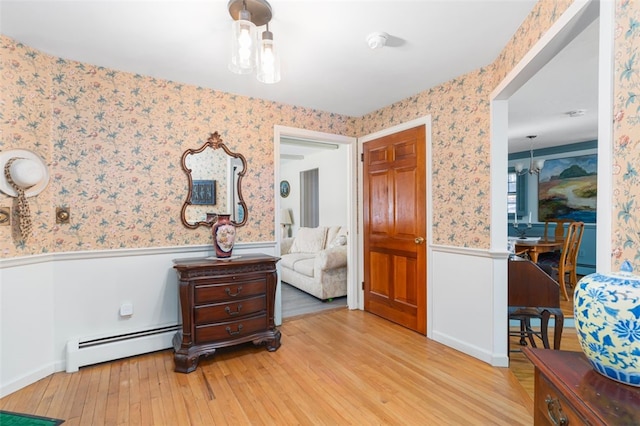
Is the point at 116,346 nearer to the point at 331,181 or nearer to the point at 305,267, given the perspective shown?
the point at 305,267

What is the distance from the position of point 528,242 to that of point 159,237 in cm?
454

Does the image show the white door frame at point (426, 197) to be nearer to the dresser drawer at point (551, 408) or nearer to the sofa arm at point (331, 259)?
the sofa arm at point (331, 259)

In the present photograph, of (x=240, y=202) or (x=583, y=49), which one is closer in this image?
(x=583, y=49)

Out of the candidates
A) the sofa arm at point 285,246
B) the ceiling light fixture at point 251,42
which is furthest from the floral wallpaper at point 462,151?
the sofa arm at point 285,246

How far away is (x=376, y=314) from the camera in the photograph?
3621mm

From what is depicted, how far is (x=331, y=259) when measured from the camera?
4.10 metres

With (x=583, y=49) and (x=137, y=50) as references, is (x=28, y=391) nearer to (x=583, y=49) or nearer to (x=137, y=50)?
(x=137, y=50)

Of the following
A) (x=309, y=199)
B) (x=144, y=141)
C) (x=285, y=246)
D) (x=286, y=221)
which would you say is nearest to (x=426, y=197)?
(x=144, y=141)

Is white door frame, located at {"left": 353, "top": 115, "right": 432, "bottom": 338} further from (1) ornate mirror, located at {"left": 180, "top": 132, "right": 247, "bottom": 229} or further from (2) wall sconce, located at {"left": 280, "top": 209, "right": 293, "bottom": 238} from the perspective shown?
(2) wall sconce, located at {"left": 280, "top": 209, "right": 293, "bottom": 238}

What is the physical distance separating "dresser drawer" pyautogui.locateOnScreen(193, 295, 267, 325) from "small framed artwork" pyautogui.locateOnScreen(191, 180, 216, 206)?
992mm

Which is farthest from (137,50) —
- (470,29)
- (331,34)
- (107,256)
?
(470,29)

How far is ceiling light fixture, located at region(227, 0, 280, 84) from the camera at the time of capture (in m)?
1.63

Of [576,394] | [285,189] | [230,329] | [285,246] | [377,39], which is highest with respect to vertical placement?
[377,39]

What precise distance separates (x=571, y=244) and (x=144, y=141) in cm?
545
